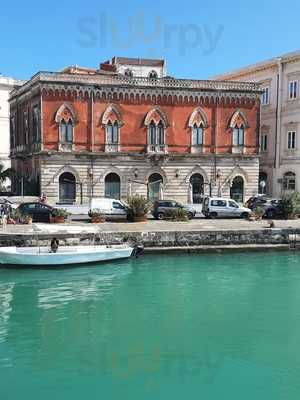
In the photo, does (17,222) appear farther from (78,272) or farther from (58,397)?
(58,397)

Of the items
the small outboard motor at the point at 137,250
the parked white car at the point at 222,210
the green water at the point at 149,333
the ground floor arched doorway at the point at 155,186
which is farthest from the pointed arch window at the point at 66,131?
the green water at the point at 149,333

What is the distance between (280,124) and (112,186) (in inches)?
765

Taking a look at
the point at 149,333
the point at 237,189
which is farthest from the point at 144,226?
the point at 237,189

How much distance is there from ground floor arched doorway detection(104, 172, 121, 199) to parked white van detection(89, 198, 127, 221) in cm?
1002

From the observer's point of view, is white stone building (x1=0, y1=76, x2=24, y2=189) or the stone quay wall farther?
white stone building (x1=0, y1=76, x2=24, y2=189)

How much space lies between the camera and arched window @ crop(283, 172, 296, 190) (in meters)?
49.1

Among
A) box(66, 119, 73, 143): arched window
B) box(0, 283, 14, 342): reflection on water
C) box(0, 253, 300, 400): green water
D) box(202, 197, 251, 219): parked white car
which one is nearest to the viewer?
box(0, 253, 300, 400): green water

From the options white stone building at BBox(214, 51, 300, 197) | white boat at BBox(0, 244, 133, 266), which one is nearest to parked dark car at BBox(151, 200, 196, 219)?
white boat at BBox(0, 244, 133, 266)

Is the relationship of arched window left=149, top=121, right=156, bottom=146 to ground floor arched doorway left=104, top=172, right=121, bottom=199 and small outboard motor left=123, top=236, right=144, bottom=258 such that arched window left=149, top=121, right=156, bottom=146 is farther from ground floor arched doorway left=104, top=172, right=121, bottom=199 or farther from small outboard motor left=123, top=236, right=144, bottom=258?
small outboard motor left=123, top=236, right=144, bottom=258

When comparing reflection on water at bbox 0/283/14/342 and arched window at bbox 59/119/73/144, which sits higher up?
arched window at bbox 59/119/73/144

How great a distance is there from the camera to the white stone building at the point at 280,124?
48.4 meters

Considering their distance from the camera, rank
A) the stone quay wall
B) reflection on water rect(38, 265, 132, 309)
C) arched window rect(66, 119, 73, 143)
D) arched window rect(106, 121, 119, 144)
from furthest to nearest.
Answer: arched window rect(106, 121, 119, 144)
arched window rect(66, 119, 73, 143)
the stone quay wall
reflection on water rect(38, 265, 132, 309)

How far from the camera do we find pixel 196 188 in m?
43.7

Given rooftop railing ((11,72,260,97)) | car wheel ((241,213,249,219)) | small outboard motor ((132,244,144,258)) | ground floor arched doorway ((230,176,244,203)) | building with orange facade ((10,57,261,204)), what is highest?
rooftop railing ((11,72,260,97))
